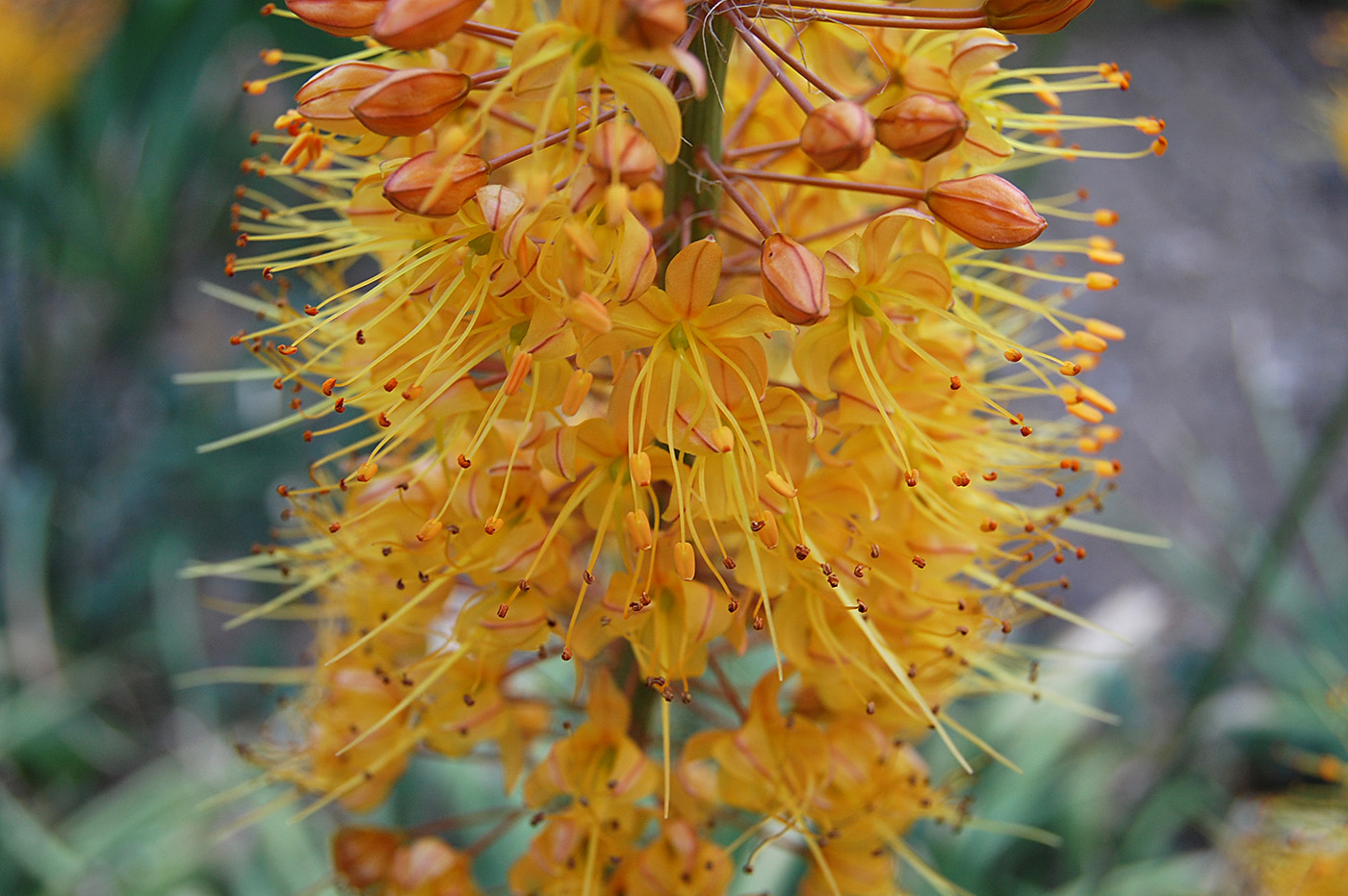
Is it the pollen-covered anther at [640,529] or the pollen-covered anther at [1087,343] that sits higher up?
the pollen-covered anther at [1087,343]

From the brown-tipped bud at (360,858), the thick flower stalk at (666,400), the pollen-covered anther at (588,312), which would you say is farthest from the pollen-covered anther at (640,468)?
the brown-tipped bud at (360,858)

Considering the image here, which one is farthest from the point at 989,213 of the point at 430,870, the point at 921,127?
the point at 430,870

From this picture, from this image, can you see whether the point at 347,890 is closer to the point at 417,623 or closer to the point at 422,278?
the point at 417,623

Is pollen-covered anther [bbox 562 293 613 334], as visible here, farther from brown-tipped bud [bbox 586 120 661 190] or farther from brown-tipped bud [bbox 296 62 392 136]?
brown-tipped bud [bbox 296 62 392 136]

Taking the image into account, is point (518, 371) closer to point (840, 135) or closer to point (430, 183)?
point (430, 183)

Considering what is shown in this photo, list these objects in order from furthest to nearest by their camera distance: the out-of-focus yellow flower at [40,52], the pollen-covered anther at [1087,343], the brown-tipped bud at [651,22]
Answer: the out-of-focus yellow flower at [40,52] → the pollen-covered anther at [1087,343] → the brown-tipped bud at [651,22]

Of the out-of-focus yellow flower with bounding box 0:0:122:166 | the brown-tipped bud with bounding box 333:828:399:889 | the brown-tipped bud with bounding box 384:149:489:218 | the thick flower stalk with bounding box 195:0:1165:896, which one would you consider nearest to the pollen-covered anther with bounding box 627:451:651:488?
the thick flower stalk with bounding box 195:0:1165:896

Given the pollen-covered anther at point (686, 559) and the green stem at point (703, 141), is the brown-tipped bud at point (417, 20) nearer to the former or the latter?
the green stem at point (703, 141)

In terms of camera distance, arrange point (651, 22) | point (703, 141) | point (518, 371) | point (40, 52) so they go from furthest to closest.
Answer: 1. point (40, 52)
2. point (703, 141)
3. point (518, 371)
4. point (651, 22)

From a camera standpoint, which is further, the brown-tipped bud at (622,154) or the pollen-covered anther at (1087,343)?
the pollen-covered anther at (1087,343)
